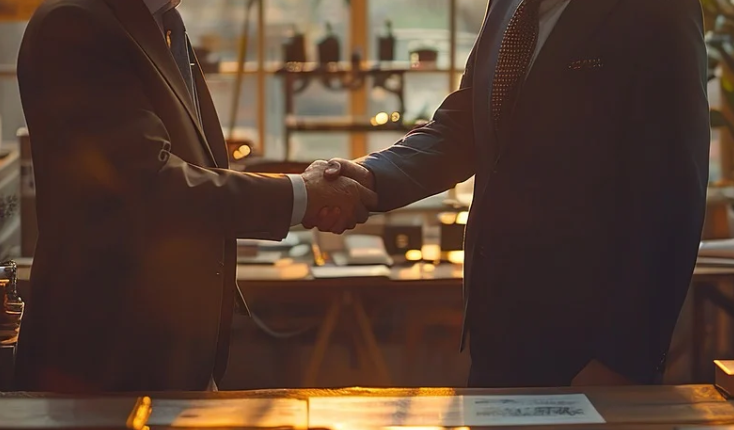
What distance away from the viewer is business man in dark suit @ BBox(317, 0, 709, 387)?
180 centimetres

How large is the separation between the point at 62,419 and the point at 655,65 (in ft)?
3.88

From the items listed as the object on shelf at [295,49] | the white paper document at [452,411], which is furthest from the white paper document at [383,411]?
the object on shelf at [295,49]

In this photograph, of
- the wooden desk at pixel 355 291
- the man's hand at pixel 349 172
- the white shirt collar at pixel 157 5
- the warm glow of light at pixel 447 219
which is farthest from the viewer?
the warm glow of light at pixel 447 219

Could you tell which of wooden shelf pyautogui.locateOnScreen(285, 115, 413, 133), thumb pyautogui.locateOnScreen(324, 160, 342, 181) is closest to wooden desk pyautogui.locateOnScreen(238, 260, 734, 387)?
thumb pyautogui.locateOnScreen(324, 160, 342, 181)

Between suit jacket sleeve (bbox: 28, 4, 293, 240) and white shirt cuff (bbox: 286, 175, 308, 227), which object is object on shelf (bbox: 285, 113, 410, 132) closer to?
white shirt cuff (bbox: 286, 175, 308, 227)

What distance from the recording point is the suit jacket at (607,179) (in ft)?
5.91

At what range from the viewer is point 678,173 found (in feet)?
5.85

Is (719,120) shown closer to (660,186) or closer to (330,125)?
(330,125)

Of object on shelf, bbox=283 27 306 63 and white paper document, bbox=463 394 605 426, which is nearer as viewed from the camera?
white paper document, bbox=463 394 605 426

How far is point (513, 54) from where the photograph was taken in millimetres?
2010

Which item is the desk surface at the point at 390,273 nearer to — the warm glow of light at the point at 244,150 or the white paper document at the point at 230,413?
the warm glow of light at the point at 244,150

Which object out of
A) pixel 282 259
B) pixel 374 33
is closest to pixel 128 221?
pixel 282 259

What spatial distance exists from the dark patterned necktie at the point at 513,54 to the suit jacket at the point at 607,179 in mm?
29

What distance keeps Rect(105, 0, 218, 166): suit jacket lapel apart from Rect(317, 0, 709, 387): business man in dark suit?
632 millimetres
